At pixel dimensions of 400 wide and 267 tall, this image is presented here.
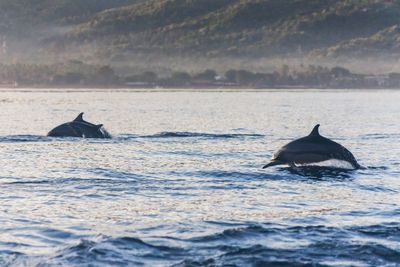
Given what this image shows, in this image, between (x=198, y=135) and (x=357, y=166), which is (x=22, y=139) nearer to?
(x=198, y=135)

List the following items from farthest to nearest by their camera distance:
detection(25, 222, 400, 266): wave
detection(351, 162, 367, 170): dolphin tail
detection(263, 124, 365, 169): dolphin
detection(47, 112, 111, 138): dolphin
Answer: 1. detection(47, 112, 111, 138): dolphin
2. detection(351, 162, 367, 170): dolphin tail
3. detection(263, 124, 365, 169): dolphin
4. detection(25, 222, 400, 266): wave

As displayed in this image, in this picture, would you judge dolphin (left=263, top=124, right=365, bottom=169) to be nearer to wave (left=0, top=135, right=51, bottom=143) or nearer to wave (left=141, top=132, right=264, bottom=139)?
wave (left=0, top=135, right=51, bottom=143)

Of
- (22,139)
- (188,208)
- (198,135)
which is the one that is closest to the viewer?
(188,208)

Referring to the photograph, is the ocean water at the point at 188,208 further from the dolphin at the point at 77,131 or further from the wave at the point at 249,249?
the dolphin at the point at 77,131

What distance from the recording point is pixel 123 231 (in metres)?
18.9

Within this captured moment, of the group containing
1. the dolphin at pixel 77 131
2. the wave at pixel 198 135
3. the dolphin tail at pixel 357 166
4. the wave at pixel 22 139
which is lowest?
the wave at pixel 198 135

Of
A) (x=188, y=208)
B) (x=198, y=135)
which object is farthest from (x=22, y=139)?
(x=188, y=208)

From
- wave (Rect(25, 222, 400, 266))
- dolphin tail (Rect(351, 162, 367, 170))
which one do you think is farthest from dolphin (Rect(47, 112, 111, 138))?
wave (Rect(25, 222, 400, 266))

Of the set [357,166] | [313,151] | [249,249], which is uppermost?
[313,151]

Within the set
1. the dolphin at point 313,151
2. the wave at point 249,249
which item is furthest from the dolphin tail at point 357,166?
the wave at point 249,249

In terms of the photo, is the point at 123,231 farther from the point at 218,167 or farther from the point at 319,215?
the point at 218,167

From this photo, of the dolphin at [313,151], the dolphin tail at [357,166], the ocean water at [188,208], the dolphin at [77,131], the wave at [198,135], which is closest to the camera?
the ocean water at [188,208]

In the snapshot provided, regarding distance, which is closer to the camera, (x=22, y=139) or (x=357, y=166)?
(x=357, y=166)

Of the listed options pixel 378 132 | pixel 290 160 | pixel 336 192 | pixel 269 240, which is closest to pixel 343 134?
pixel 378 132
